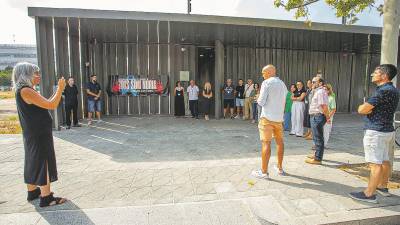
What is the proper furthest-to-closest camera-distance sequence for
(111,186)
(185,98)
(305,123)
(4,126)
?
1. (185,98)
2. (4,126)
3. (305,123)
4. (111,186)

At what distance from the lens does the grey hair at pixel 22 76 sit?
3.47 metres

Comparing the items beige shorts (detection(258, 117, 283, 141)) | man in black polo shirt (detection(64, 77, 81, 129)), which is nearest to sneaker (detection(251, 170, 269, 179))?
beige shorts (detection(258, 117, 283, 141))

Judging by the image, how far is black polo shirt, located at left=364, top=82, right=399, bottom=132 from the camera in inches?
145

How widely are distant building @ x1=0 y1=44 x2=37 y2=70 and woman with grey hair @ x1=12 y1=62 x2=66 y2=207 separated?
11138 centimetres

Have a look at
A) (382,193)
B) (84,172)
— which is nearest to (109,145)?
(84,172)

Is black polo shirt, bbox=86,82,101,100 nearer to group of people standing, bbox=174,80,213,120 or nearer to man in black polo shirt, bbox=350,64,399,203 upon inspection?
group of people standing, bbox=174,80,213,120

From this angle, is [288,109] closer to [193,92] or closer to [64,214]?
[193,92]

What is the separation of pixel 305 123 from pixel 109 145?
575cm

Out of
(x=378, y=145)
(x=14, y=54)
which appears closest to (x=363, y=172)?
(x=378, y=145)

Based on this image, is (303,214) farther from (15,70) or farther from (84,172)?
(15,70)

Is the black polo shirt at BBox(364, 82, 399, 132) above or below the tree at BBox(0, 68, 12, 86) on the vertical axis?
below

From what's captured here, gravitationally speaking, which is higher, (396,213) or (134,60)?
(134,60)

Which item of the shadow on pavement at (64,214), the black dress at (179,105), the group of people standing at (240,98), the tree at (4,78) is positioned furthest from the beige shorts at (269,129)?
the tree at (4,78)

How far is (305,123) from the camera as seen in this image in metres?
8.37
